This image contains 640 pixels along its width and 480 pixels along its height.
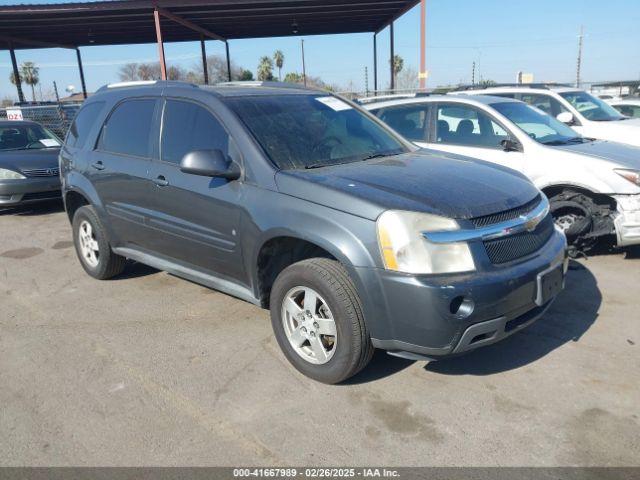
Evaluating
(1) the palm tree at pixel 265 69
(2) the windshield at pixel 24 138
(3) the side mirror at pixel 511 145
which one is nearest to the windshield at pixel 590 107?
(3) the side mirror at pixel 511 145

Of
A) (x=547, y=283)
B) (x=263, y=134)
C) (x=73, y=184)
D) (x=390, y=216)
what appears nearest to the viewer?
(x=390, y=216)

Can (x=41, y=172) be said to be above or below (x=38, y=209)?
above

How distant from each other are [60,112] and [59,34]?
8649 mm

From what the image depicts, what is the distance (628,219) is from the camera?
5.02m

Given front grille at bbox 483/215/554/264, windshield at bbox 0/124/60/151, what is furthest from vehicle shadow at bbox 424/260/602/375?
windshield at bbox 0/124/60/151

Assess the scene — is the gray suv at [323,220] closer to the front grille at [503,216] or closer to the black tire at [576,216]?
the front grille at [503,216]

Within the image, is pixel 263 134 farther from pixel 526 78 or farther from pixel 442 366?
pixel 526 78

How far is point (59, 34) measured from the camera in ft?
66.9

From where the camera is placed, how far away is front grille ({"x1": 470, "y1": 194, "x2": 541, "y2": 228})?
2.90 m

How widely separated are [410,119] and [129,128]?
3662 mm

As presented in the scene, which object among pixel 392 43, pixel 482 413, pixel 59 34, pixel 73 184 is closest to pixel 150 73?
pixel 59 34

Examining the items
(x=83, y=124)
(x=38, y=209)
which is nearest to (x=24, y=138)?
(x=38, y=209)

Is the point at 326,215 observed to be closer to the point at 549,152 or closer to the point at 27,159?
the point at 549,152

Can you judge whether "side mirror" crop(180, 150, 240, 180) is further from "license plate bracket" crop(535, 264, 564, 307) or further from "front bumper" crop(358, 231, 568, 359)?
"license plate bracket" crop(535, 264, 564, 307)
